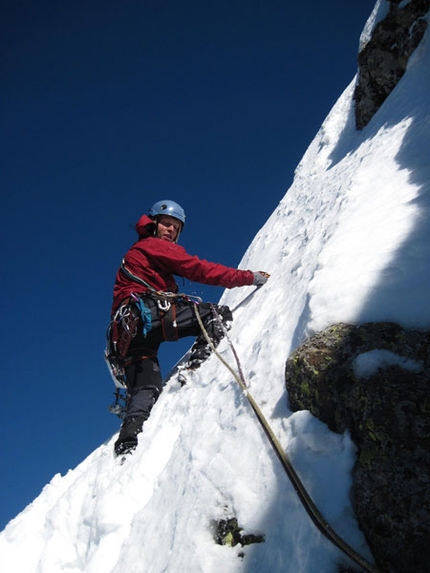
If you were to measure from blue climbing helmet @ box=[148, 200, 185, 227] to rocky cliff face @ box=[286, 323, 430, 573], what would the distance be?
4092mm

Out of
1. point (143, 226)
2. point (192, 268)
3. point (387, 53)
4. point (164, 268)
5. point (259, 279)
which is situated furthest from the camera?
point (387, 53)

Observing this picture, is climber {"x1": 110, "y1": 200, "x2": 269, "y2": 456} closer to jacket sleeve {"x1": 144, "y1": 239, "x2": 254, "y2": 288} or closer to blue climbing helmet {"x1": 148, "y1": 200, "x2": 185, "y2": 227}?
jacket sleeve {"x1": 144, "y1": 239, "x2": 254, "y2": 288}

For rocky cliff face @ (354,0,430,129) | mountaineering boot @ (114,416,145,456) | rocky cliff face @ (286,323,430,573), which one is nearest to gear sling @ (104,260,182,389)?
mountaineering boot @ (114,416,145,456)

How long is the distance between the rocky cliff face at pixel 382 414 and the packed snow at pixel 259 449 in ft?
0.21

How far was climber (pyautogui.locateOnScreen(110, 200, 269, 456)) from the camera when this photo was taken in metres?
4.46

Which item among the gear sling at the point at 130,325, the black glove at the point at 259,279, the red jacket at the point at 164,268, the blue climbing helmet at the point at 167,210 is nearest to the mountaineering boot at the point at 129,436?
the gear sling at the point at 130,325

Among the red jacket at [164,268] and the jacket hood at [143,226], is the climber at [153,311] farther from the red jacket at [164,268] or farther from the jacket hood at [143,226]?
the jacket hood at [143,226]

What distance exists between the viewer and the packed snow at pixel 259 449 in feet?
6.47

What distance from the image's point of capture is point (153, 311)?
4.60 metres

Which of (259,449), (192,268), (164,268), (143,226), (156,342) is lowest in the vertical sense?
(259,449)

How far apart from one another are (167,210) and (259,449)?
4.39 metres

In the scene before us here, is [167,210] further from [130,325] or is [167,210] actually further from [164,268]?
[130,325]

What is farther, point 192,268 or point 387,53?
point 387,53

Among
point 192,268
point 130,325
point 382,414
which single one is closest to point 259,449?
point 382,414
